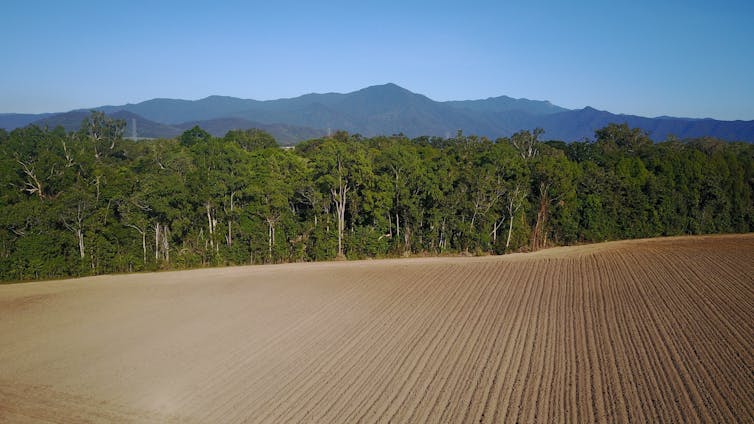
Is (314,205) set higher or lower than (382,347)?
higher

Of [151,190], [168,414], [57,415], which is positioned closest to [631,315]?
[168,414]

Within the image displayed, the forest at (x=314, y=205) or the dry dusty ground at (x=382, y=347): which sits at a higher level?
the forest at (x=314, y=205)

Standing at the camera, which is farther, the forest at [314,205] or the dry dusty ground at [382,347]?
the forest at [314,205]

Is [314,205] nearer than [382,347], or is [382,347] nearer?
[382,347]

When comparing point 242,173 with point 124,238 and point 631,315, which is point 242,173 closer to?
point 124,238
